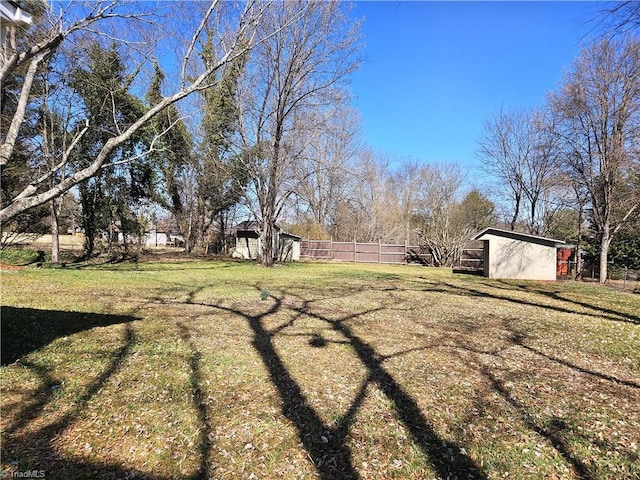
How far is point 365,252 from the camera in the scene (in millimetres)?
26531

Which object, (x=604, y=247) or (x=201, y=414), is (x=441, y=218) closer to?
(x=604, y=247)

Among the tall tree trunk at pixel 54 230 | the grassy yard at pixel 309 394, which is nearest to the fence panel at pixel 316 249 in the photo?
the tall tree trunk at pixel 54 230

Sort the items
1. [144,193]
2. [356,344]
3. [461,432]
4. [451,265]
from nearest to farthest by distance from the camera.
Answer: [461,432] < [356,344] < [144,193] < [451,265]

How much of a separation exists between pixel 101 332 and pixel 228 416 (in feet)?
10.3

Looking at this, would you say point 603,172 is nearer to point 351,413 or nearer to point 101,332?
point 351,413

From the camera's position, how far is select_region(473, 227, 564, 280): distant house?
15641 mm

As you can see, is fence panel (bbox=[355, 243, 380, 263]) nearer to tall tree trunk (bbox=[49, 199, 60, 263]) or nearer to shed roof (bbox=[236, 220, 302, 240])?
shed roof (bbox=[236, 220, 302, 240])

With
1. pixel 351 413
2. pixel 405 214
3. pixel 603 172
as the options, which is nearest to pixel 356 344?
pixel 351 413

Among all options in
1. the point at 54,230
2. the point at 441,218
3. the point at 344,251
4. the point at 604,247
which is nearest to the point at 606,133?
the point at 604,247

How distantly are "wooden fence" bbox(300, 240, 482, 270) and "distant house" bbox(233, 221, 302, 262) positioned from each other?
3.01 ft

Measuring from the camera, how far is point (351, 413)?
319 centimetres

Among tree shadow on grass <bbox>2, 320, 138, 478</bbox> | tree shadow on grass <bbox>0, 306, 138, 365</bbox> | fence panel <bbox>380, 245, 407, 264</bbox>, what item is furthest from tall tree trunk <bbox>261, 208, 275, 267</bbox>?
tree shadow on grass <bbox>2, 320, 138, 478</bbox>

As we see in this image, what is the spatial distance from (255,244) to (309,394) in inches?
934

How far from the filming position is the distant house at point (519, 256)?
51.3 feet
